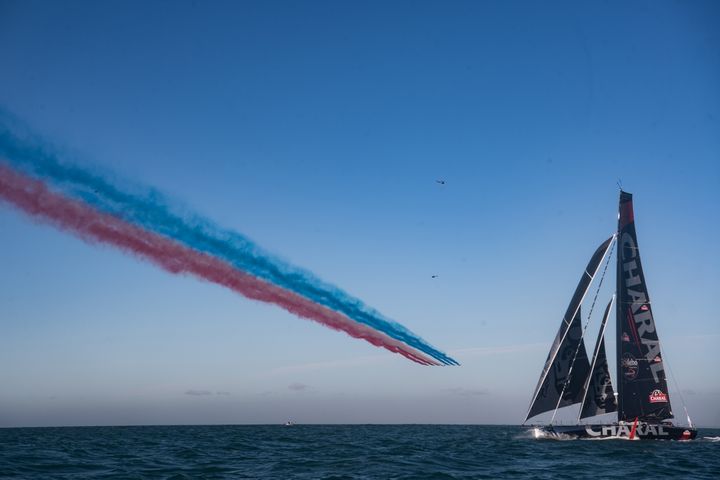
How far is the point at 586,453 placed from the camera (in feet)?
130

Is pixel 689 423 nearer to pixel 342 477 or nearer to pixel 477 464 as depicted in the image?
pixel 477 464

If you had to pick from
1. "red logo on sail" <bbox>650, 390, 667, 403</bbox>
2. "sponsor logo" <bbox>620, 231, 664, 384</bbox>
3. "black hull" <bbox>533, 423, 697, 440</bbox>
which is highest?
"sponsor logo" <bbox>620, 231, 664, 384</bbox>

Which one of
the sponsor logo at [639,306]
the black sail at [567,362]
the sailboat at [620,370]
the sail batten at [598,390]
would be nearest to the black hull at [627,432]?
the sailboat at [620,370]

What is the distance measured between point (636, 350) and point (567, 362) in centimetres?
642

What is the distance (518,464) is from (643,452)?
13.0m

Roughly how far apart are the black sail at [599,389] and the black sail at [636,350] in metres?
1.09

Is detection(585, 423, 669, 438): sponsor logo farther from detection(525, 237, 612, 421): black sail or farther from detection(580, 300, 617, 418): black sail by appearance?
detection(525, 237, 612, 421): black sail

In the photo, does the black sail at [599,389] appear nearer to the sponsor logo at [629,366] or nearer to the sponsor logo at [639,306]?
the sponsor logo at [629,366]

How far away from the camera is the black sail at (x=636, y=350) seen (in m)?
49.2

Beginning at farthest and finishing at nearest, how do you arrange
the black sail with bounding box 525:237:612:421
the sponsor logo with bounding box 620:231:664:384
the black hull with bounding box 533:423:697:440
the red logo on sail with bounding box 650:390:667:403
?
1. the black sail with bounding box 525:237:612:421
2. the sponsor logo with bounding box 620:231:664:384
3. the red logo on sail with bounding box 650:390:667:403
4. the black hull with bounding box 533:423:697:440

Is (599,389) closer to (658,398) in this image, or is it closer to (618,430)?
(618,430)

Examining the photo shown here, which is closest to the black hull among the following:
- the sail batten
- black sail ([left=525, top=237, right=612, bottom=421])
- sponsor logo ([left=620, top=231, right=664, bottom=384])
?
the sail batten

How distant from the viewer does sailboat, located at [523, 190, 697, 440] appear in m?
48.2

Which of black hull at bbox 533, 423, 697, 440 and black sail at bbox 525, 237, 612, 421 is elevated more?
black sail at bbox 525, 237, 612, 421
